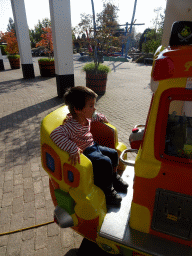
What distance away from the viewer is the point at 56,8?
5.95 metres

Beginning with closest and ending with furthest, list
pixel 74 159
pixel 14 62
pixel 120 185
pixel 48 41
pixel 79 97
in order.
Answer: pixel 74 159
pixel 79 97
pixel 120 185
pixel 48 41
pixel 14 62

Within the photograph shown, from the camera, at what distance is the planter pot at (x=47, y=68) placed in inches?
430

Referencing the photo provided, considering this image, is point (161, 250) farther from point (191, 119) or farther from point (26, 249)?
point (26, 249)

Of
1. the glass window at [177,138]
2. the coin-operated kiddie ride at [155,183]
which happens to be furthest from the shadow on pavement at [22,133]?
the glass window at [177,138]

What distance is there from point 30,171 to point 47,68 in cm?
927

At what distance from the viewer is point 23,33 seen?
10.0 m

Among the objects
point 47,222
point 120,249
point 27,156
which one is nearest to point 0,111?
point 27,156

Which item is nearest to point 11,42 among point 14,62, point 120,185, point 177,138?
point 14,62

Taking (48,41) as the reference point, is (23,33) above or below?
above

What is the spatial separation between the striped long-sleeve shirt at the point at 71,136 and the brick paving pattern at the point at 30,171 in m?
1.08

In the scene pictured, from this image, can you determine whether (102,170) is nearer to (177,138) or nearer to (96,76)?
(177,138)

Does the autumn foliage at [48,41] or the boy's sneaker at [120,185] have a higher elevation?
the autumn foliage at [48,41]

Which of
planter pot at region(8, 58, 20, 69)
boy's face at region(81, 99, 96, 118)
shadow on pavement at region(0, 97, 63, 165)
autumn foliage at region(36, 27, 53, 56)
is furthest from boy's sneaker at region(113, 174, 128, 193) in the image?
planter pot at region(8, 58, 20, 69)

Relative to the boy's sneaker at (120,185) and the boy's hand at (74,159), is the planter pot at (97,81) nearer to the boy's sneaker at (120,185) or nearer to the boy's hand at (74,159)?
the boy's sneaker at (120,185)
